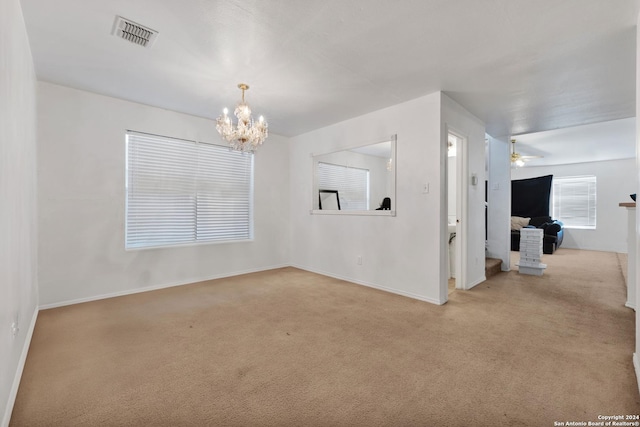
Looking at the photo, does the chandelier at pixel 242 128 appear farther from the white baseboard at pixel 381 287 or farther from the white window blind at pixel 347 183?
the white baseboard at pixel 381 287

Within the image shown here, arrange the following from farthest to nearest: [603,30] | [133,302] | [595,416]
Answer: [133,302]
[603,30]
[595,416]

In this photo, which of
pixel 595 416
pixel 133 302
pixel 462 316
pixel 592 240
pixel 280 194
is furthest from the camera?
pixel 592 240

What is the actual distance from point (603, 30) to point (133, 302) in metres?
5.04

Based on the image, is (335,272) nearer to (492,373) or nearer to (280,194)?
(280,194)

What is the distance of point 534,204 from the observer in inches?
326

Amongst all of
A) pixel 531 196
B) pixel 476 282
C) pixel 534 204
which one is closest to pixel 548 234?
pixel 534 204

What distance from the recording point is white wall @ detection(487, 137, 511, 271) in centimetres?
508

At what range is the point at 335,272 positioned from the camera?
15.1 ft

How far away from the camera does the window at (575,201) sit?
7.79 m

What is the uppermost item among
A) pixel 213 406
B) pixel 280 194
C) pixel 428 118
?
pixel 428 118

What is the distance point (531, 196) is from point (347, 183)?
22.1 ft

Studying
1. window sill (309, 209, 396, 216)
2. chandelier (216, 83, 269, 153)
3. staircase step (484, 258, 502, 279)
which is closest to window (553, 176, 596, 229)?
staircase step (484, 258, 502, 279)

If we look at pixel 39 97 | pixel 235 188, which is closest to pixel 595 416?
pixel 235 188

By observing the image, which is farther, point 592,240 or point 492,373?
point 592,240
